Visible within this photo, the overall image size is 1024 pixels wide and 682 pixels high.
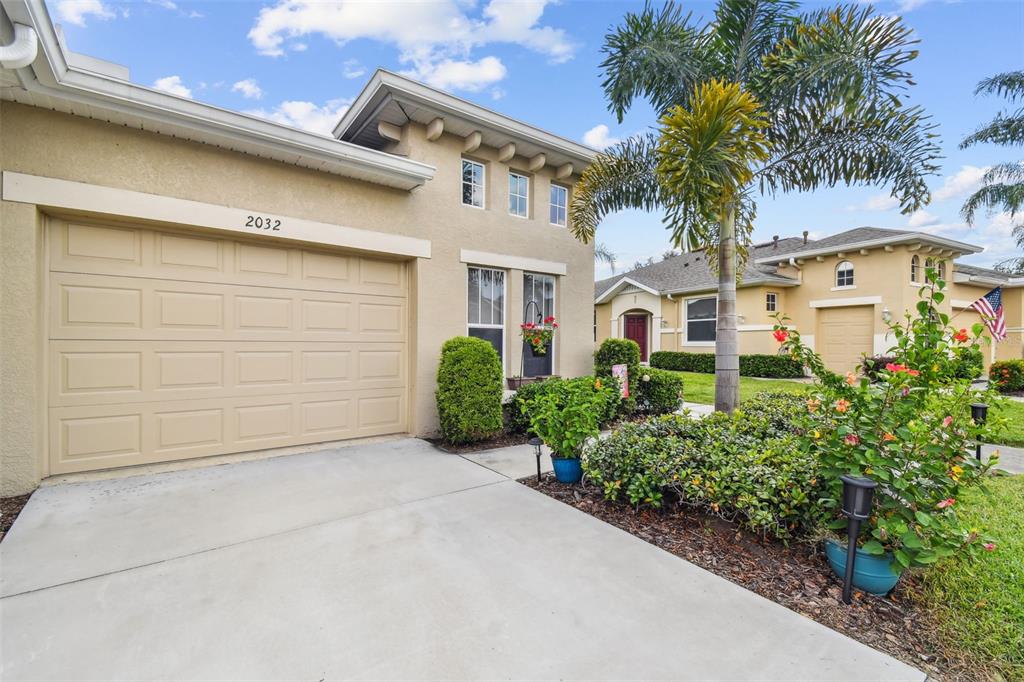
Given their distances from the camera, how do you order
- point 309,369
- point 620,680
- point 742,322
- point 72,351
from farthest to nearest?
point 742,322, point 309,369, point 72,351, point 620,680

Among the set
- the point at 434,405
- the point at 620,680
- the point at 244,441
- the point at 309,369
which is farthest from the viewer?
the point at 434,405

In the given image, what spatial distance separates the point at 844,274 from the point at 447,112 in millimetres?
15575

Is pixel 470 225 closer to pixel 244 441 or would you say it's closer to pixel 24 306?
pixel 244 441

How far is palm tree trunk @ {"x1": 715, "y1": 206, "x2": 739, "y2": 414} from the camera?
6227 mm

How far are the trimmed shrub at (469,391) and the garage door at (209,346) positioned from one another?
93 centimetres

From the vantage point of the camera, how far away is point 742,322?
1647cm

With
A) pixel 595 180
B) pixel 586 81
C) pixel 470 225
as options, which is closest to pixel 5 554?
pixel 470 225

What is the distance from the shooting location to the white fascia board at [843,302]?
14.6m

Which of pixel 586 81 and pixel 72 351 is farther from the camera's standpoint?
pixel 586 81

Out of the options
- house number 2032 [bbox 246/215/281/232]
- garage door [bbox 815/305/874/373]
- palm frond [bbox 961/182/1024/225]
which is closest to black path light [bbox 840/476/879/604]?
house number 2032 [bbox 246/215/281/232]

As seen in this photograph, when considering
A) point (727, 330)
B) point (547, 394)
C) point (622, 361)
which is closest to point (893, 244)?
point (622, 361)

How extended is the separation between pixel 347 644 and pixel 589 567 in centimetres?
158

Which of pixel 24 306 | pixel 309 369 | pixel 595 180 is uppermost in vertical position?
pixel 595 180

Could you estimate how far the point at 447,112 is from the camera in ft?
21.0
